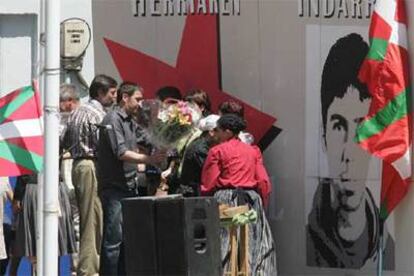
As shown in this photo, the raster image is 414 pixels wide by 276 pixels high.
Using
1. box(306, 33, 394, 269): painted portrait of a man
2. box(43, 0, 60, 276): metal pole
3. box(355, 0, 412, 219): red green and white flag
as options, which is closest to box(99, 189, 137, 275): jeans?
box(306, 33, 394, 269): painted portrait of a man

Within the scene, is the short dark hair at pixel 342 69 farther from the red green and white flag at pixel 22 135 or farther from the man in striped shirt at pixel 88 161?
the red green and white flag at pixel 22 135

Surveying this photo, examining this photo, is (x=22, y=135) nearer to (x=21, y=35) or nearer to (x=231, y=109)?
(x=231, y=109)

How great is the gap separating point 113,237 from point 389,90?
296 centimetres

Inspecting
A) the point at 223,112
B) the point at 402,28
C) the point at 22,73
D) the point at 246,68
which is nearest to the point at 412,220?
the point at 402,28

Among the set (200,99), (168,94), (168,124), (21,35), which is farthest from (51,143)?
(21,35)

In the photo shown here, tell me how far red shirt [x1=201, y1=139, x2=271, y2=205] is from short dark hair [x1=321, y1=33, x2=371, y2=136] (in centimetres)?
98

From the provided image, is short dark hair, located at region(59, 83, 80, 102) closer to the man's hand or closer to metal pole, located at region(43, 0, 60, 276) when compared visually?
the man's hand

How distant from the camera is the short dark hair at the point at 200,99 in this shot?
11.4 m

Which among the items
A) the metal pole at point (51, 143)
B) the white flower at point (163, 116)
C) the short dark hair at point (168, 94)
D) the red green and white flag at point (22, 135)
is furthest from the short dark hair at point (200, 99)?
the metal pole at point (51, 143)

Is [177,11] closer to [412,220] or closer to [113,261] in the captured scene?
[113,261]

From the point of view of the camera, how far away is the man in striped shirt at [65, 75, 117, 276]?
1100 cm

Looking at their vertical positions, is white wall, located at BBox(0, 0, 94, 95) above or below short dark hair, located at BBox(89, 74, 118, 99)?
above

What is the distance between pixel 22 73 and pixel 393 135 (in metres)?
5.63

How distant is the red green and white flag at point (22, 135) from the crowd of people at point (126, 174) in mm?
2500
